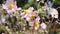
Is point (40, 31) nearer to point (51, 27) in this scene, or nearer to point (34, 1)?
point (51, 27)

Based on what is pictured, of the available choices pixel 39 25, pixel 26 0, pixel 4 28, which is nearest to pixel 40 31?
pixel 39 25

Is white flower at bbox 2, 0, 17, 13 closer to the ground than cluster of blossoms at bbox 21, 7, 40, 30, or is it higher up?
higher up

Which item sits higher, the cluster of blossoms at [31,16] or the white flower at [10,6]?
the white flower at [10,6]

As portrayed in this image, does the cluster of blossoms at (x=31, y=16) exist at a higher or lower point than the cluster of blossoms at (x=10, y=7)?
lower

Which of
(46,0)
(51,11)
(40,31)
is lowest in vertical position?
(40,31)

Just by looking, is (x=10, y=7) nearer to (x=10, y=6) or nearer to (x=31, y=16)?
(x=10, y=6)

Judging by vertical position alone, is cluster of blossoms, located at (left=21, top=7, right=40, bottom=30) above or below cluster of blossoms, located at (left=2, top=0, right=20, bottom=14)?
below

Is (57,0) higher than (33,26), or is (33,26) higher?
(57,0)

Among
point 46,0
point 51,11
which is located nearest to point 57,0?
point 46,0

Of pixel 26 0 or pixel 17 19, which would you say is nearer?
pixel 17 19

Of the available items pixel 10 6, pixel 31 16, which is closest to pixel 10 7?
pixel 10 6
